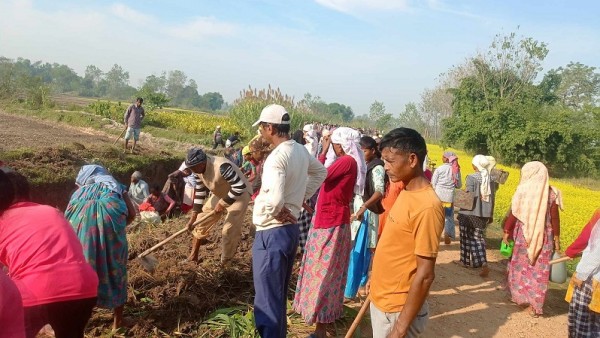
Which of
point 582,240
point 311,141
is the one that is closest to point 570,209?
point 311,141

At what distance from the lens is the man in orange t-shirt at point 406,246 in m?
2.10

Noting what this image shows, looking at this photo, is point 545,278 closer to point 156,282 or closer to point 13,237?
point 156,282

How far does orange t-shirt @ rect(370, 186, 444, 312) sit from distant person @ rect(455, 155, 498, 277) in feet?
13.9

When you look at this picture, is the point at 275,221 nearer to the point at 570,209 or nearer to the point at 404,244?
the point at 404,244

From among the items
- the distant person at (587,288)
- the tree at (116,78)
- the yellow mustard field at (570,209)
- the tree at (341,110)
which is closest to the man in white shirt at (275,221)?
the distant person at (587,288)

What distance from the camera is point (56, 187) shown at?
10.3 metres

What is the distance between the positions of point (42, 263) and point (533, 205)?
15.2 feet

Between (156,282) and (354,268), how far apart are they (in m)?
1.97

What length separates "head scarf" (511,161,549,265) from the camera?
4742 millimetres

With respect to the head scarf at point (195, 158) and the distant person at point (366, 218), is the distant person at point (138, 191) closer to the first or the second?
the head scarf at point (195, 158)

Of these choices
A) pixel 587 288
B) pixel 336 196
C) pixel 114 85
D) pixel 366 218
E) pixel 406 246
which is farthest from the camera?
pixel 114 85

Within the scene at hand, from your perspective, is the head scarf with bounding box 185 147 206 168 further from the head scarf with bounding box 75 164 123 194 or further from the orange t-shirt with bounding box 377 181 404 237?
the orange t-shirt with bounding box 377 181 404 237

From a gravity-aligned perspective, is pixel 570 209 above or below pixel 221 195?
below

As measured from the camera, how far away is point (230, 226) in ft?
15.4
